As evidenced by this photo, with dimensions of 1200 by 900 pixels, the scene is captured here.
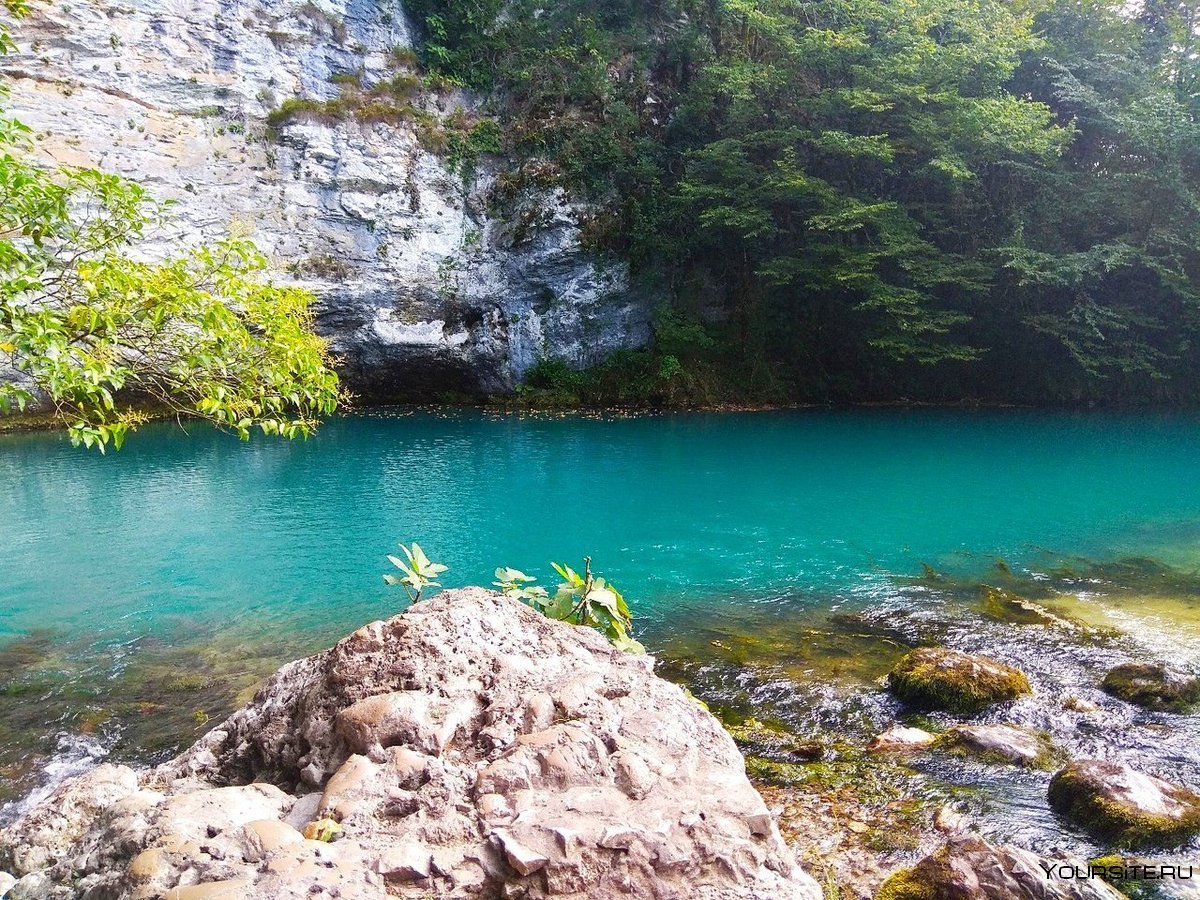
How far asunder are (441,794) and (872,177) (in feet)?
89.7

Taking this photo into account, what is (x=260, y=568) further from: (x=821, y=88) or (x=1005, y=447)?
(x=821, y=88)

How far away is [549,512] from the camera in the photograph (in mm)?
13281

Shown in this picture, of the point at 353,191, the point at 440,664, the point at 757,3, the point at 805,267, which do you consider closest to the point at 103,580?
the point at 440,664

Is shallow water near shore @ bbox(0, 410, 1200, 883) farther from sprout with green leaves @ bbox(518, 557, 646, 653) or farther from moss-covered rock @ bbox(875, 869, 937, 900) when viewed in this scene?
sprout with green leaves @ bbox(518, 557, 646, 653)

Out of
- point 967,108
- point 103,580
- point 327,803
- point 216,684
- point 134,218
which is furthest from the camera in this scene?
point 967,108

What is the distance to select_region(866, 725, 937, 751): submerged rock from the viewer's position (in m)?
5.46

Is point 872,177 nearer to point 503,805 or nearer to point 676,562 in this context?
point 676,562

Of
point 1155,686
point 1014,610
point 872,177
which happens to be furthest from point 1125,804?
point 872,177

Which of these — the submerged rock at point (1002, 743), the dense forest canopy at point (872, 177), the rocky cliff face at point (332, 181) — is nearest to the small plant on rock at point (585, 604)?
the submerged rock at point (1002, 743)

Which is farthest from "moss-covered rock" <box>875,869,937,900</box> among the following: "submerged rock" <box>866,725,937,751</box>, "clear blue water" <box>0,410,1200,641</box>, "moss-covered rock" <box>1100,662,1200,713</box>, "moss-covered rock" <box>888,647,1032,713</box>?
"clear blue water" <box>0,410,1200,641</box>

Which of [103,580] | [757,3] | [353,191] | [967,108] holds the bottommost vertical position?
[103,580]

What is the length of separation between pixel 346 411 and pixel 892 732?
2449 cm

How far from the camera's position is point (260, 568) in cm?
1027

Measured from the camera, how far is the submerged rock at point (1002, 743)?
5248 mm
